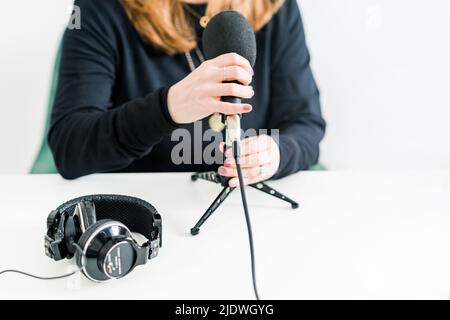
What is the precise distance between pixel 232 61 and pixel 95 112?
1.10 feet

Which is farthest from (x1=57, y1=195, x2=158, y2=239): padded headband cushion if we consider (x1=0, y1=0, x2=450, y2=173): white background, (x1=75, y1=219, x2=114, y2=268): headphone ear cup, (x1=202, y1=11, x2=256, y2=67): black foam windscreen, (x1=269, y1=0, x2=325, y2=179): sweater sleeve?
(x1=0, y1=0, x2=450, y2=173): white background

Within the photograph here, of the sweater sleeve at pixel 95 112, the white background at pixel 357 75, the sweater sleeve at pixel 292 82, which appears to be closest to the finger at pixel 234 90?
the sweater sleeve at pixel 95 112

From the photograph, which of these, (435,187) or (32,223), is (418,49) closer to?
(435,187)

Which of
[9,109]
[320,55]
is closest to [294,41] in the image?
[320,55]

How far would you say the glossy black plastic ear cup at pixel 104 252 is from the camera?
40 cm

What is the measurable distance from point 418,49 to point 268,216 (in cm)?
69

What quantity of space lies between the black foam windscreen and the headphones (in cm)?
20

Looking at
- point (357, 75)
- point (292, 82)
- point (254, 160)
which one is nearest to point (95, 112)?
point (254, 160)

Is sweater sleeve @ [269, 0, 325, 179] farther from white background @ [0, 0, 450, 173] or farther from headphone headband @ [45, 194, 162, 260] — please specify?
headphone headband @ [45, 194, 162, 260]

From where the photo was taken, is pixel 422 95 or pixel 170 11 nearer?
pixel 170 11

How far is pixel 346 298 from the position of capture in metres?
0.41

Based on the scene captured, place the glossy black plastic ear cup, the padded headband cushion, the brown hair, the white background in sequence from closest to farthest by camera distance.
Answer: the glossy black plastic ear cup, the padded headband cushion, the brown hair, the white background

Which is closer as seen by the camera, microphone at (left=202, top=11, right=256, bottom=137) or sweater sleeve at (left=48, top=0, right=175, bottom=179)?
microphone at (left=202, top=11, right=256, bottom=137)

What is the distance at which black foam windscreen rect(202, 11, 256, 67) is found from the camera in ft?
1.53
